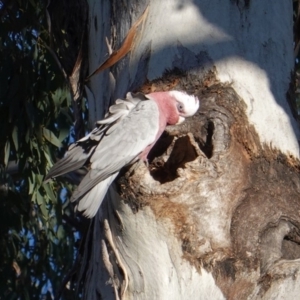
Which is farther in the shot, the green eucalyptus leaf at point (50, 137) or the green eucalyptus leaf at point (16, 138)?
the green eucalyptus leaf at point (50, 137)

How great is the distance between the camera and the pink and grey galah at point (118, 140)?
185 centimetres

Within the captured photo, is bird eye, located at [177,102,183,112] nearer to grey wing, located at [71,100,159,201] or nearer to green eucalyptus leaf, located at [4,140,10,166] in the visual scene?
grey wing, located at [71,100,159,201]

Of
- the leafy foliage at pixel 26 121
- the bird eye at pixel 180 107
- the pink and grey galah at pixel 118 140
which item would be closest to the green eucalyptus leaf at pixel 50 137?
the leafy foliage at pixel 26 121

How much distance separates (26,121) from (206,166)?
5.28 feet

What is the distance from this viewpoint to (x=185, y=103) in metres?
1.93

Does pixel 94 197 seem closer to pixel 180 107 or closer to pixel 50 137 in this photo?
pixel 180 107

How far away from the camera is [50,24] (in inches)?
102

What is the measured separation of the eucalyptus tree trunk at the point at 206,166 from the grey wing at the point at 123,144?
0.05 meters

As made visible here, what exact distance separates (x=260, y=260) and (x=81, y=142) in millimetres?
528

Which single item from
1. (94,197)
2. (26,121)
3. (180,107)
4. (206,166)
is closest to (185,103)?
(180,107)

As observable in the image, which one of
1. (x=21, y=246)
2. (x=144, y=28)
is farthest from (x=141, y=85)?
(x=21, y=246)

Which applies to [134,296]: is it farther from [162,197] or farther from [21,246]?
[21,246]

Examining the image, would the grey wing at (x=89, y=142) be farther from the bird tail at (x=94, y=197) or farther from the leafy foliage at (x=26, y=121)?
the leafy foliage at (x=26, y=121)

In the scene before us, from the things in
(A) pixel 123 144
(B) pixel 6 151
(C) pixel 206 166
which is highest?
(B) pixel 6 151
